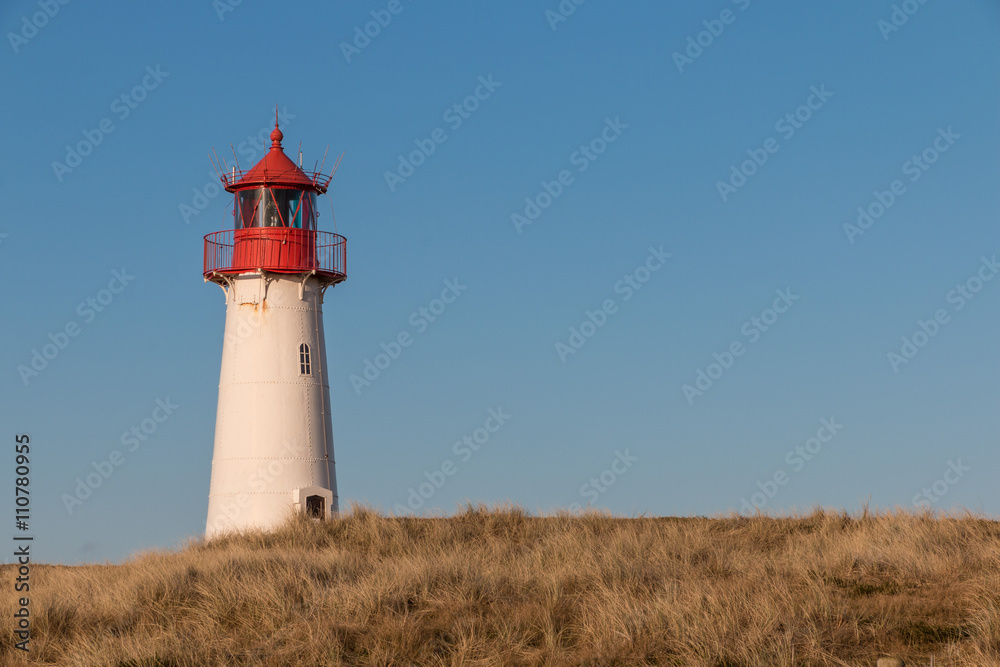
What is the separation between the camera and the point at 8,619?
1416 cm

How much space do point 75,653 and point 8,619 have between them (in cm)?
189

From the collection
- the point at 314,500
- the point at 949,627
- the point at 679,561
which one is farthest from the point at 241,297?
the point at 949,627

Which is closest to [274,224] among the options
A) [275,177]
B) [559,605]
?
[275,177]

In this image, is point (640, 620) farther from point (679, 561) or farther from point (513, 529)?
point (513, 529)

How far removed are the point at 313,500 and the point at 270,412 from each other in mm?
2042

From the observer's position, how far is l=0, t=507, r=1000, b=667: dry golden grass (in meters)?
12.2

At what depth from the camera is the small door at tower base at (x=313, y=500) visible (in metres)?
24.0

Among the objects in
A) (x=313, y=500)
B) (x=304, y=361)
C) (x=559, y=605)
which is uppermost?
(x=304, y=361)

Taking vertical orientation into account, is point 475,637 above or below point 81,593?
below

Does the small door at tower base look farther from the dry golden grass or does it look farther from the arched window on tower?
the dry golden grass

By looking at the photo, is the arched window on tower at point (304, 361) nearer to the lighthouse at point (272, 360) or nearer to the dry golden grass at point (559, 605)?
the lighthouse at point (272, 360)

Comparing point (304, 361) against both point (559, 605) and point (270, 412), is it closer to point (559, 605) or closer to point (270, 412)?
point (270, 412)

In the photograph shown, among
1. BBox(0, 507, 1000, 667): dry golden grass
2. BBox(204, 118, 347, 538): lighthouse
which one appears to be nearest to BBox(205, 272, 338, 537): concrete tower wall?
BBox(204, 118, 347, 538): lighthouse

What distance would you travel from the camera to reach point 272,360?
80.8 ft
